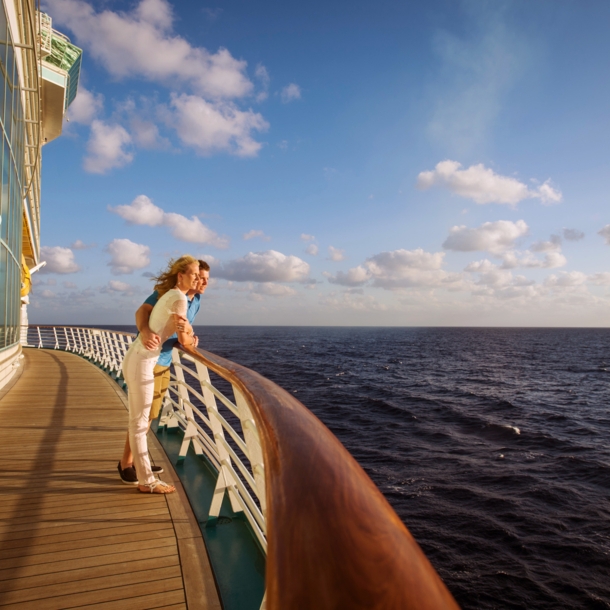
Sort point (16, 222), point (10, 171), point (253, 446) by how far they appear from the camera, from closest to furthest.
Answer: point (253, 446), point (10, 171), point (16, 222)

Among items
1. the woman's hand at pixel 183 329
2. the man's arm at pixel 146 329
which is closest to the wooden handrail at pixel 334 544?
the woman's hand at pixel 183 329

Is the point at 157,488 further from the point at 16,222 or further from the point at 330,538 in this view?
the point at 16,222

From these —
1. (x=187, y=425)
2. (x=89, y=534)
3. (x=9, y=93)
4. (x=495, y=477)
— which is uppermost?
(x=9, y=93)

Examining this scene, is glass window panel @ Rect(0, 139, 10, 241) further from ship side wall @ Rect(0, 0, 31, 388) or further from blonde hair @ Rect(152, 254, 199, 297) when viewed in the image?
blonde hair @ Rect(152, 254, 199, 297)

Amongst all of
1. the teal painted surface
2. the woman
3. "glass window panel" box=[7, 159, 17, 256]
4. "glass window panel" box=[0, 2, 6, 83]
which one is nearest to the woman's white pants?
the woman

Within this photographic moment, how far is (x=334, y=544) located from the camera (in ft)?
1.65

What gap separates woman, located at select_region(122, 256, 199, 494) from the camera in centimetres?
264

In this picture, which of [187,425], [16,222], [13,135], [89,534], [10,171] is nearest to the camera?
[89,534]

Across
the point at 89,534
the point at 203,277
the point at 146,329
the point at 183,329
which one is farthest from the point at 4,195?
the point at 89,534

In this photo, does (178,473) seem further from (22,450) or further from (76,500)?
(22,450)

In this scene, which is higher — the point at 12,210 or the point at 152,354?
the point at 12,210

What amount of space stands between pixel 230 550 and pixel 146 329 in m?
1.36

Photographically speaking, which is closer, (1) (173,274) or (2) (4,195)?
(1) (173,274)

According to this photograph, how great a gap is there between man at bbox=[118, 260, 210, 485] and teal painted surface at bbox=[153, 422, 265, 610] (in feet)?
1.16
